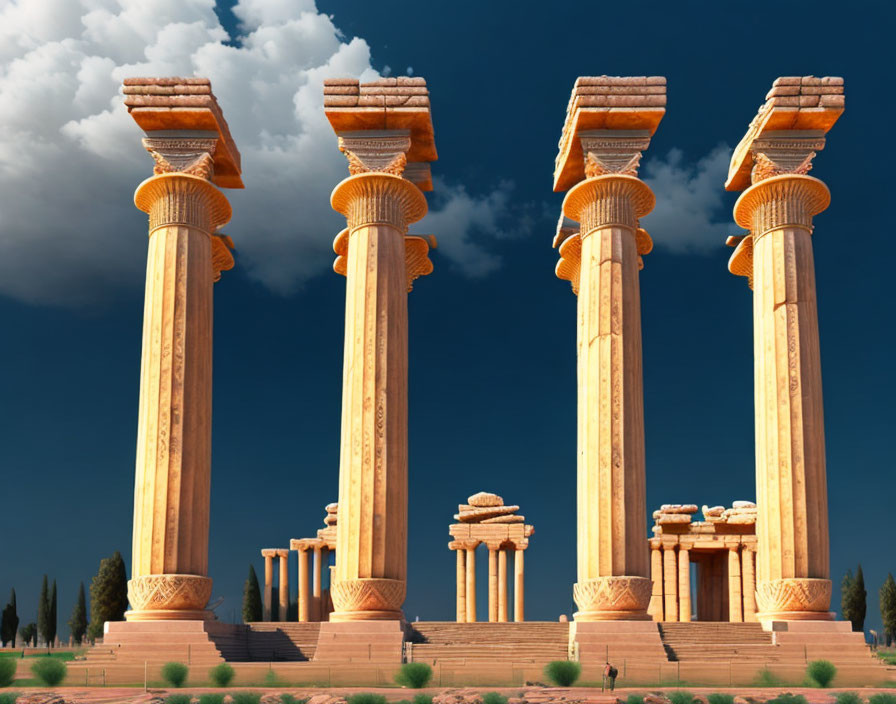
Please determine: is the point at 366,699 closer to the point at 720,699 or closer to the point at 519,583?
the point at 720,699

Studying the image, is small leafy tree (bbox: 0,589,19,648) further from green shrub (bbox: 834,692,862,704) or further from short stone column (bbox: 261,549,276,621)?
green shrub (bbox: 834,692,862,704)

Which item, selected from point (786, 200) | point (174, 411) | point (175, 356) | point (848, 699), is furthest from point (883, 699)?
point (175, 356)

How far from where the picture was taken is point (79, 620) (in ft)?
305

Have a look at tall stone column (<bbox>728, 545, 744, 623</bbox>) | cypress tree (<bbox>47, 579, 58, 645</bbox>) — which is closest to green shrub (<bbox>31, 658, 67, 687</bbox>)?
tall stone column (<bbox>728, 545, 744, 623</bbox>)

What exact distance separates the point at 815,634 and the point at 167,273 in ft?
92.8

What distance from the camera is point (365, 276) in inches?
1660

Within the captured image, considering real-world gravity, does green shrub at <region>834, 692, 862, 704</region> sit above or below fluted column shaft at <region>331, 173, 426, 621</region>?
below

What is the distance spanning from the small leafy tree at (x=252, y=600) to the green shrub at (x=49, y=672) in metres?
54.0

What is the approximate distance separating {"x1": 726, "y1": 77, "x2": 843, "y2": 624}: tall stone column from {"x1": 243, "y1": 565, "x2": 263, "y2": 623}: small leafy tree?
2132 inches

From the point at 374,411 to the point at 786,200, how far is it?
62.5 ft

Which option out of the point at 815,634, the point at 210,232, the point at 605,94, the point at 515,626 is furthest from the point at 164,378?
the point at 815,634

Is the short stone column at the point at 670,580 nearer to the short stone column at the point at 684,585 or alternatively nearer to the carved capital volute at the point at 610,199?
the short stone column at the point at 684,585

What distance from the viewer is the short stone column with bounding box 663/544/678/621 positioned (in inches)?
2758

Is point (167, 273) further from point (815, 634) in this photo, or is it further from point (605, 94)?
point (815, 634)
